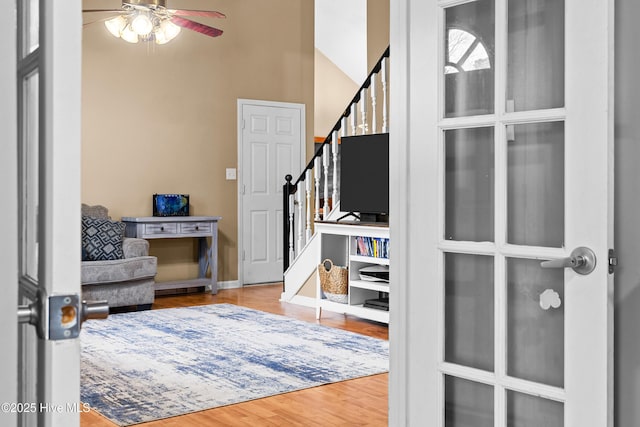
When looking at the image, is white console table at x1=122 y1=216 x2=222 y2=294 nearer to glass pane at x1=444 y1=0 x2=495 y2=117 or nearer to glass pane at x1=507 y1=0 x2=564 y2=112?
glass pane at x1=444 y1=0 x2=495 y2=117

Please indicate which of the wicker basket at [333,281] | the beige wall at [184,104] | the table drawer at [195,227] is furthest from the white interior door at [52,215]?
the beige wall at [184,104]

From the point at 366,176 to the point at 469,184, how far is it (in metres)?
3.72

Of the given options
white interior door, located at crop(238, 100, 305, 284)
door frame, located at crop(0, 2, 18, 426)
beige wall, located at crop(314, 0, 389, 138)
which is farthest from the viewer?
beige wall, located at crop(314, 0, 389, 138)

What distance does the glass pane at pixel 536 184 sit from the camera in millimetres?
1937

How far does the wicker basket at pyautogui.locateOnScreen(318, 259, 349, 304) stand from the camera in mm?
5867

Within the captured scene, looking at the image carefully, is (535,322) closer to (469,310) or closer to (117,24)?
(469,310)

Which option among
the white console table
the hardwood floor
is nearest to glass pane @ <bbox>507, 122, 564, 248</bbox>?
the hardwood floor

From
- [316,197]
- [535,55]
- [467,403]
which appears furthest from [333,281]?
[535,55]

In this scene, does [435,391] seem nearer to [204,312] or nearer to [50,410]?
[50,410]

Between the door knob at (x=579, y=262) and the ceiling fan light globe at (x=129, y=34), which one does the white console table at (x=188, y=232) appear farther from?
the door knob at (x=579, y=262)

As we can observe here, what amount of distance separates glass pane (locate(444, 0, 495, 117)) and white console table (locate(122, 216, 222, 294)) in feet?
17.4

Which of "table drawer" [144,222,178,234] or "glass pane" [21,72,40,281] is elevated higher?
"glass pane" [21,72,40,281]

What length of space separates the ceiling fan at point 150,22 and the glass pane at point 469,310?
425cm

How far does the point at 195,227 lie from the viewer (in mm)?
7402
